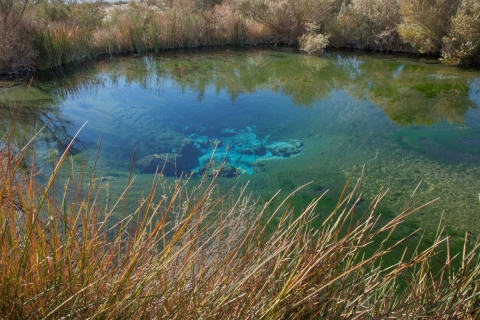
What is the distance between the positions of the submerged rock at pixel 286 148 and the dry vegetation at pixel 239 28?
577 centimetres

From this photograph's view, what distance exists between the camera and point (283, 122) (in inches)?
233

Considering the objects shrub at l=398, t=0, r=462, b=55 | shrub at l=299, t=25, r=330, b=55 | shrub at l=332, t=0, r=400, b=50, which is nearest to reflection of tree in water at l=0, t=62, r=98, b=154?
shrub at l=299, t=25, r=330, b=55

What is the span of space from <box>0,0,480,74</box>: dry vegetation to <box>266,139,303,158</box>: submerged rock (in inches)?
227

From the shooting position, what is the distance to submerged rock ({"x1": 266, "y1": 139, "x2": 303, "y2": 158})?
481 centimetres

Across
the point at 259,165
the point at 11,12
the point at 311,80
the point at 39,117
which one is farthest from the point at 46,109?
the point at 311,80

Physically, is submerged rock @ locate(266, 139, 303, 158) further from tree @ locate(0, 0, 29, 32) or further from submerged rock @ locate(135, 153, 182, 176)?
tree @ locate(0, 0, 29, 32)

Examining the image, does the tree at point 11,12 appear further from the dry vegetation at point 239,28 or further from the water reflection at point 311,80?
the water reflection at point 311,80

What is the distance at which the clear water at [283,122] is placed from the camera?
404 centimetres

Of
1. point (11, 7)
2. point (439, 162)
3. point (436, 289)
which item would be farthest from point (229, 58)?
point (436, 289)

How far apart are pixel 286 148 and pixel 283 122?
1.08 m

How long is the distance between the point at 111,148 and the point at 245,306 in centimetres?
419

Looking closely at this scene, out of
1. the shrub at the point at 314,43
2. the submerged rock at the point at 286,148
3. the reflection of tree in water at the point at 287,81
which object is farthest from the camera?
the shrub at the point at 314,43

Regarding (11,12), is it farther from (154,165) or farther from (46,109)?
(154,165)

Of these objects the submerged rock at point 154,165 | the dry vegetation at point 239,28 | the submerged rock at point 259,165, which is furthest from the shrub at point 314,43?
the submerged rock at point 154,165
